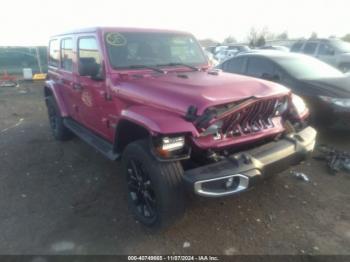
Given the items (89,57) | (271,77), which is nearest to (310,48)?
(271,77)

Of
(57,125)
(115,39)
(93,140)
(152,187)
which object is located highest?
(115,39)

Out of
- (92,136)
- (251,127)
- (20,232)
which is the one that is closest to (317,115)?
(251,127)

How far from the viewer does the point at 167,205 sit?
8.75ft

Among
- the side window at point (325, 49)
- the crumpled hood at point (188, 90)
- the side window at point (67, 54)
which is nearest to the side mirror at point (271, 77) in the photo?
the crumpled hood at point (188, 90)

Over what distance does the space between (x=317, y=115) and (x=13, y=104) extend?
9160mm

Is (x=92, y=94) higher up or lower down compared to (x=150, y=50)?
lower down

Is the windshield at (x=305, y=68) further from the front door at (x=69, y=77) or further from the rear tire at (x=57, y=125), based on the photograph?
the rear tire at (x=57, y=125)

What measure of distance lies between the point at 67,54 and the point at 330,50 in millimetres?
11200

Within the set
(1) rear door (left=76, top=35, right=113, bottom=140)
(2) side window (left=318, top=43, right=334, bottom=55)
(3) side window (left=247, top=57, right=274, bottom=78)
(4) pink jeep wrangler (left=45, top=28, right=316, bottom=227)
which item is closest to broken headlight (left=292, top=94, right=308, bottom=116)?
(4) pink jeep wrangler (left=45, top=28, right=316, bottom=227)

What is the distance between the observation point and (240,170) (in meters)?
2.58

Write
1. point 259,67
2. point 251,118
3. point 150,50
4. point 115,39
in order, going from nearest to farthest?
point 251,118 < point 115,39 < point 150,50 < point 259,67

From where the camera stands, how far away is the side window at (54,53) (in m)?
5.62

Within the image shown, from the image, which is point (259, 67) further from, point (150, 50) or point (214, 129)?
point (214, 129)

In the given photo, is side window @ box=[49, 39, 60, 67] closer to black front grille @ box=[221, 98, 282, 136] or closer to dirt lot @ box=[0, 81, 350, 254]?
dirt lot @ box=[0, 81, 350, 254]
